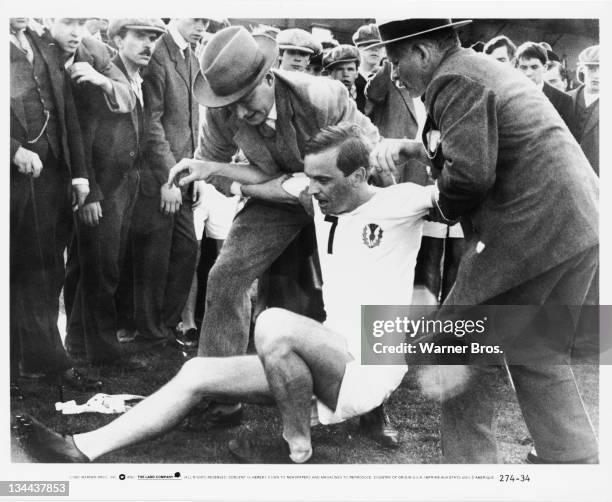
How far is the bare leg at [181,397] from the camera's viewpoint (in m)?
3.91

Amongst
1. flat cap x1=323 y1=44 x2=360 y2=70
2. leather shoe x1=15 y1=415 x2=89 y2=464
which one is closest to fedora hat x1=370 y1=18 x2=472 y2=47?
flat cap x1=323 y1=44 x2=360 y2=70

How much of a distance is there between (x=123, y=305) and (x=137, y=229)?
0.38 m

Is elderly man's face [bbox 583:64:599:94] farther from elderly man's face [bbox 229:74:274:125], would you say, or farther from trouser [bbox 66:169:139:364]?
trouser [bbox 66:169:139:364]

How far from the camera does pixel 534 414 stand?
12.6 ft

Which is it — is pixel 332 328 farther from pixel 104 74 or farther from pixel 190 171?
pixel 104 74

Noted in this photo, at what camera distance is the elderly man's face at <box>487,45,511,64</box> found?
386 cm

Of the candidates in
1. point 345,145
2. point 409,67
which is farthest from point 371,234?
point 409,67

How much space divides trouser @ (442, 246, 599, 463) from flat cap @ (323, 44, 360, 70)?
132cm

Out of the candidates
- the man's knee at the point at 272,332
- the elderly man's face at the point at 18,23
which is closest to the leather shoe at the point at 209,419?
the man's knee at the point at 272,332

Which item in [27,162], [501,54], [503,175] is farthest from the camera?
[27,162]

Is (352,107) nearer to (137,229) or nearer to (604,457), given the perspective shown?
(137,229)

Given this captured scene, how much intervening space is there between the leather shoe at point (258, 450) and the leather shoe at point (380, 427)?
39 cm

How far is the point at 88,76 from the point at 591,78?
2.41 m

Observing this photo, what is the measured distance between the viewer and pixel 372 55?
3916 mm
